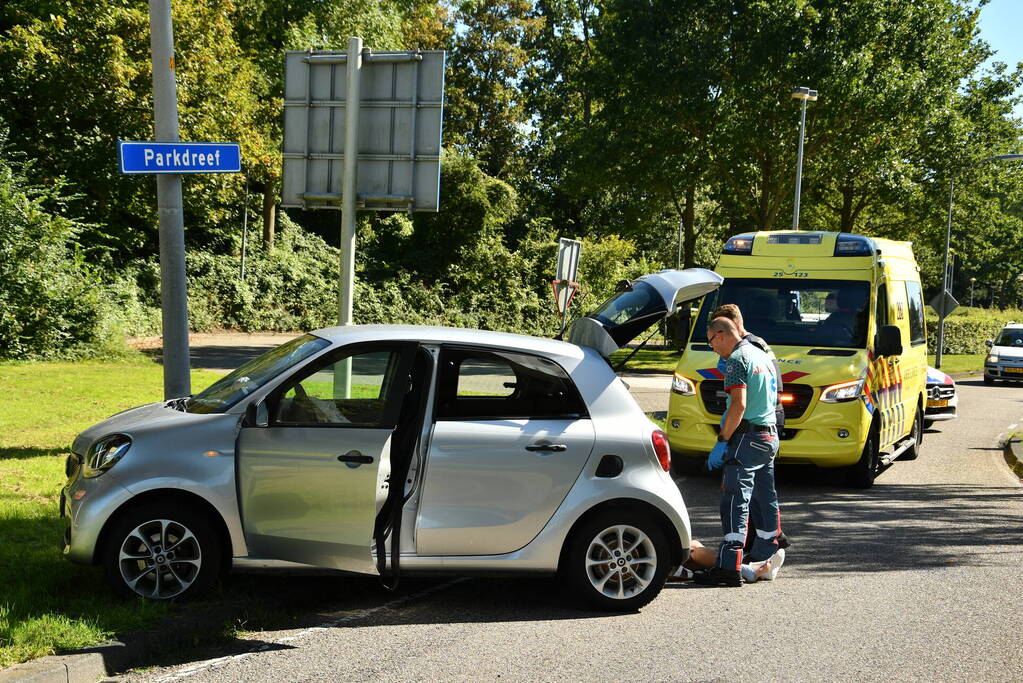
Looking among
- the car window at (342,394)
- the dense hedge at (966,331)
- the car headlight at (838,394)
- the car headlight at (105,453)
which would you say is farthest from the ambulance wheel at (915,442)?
the dense hedge at (966,331)

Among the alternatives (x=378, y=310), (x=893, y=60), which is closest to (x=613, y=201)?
(x=378, y=310)

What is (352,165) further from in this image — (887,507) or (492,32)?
(492,32)

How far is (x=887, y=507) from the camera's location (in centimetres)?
978

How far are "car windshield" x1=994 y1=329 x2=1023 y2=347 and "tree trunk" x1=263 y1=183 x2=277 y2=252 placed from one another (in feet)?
80.0

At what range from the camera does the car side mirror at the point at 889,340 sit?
10.4 metres

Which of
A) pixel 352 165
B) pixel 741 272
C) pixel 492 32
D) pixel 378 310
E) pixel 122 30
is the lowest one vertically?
pixel 378 310

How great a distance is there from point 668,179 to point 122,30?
15760 mm

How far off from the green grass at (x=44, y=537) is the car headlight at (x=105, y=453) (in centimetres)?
69

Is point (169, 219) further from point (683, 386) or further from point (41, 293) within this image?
point (41, 293)

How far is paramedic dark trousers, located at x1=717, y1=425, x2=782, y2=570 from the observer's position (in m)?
6.61

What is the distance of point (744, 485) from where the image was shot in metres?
6.61

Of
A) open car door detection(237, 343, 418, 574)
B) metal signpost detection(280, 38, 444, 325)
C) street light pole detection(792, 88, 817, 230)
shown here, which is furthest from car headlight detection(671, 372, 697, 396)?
street light pole detection(792, 88, 817, 230)

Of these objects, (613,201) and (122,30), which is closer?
(122,30)

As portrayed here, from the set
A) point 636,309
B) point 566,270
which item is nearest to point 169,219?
point 636,309
